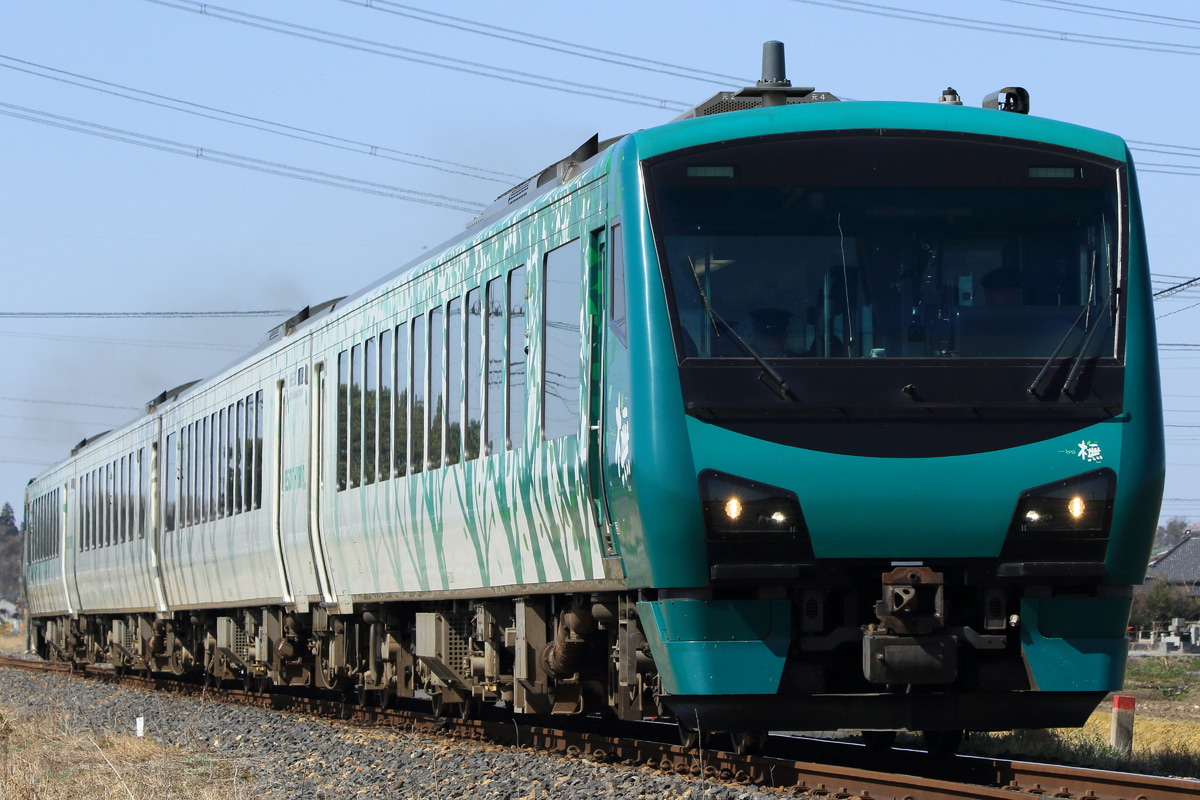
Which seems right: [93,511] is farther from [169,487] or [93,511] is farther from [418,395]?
[418,395]

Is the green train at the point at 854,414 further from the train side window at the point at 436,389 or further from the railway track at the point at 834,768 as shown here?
the train side window at the point at 436,389

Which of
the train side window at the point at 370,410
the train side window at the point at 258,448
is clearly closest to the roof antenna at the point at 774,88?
the train side window at the point at 370,410

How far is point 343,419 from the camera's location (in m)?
13.8

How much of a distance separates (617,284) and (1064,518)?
238 centimetres

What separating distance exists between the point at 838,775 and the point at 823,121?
3.12 m

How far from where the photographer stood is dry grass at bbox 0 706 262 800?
896 centimetres

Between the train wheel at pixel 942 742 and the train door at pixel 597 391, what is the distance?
91.2 inches

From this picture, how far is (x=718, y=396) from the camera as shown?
7770 millimetres

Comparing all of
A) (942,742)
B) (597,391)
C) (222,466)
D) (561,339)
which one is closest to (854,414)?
(597,391)

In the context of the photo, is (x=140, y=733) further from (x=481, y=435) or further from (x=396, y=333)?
(x=481, y=435)

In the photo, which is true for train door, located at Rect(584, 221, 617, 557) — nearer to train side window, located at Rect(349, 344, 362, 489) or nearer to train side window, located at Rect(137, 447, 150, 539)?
train side window, located at Rect(349, 344, 362, 489)

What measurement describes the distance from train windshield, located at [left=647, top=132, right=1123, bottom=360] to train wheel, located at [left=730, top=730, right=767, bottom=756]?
2414mm

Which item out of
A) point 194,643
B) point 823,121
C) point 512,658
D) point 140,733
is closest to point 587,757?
point 512,658

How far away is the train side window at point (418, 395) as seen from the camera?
11695 millimetres
